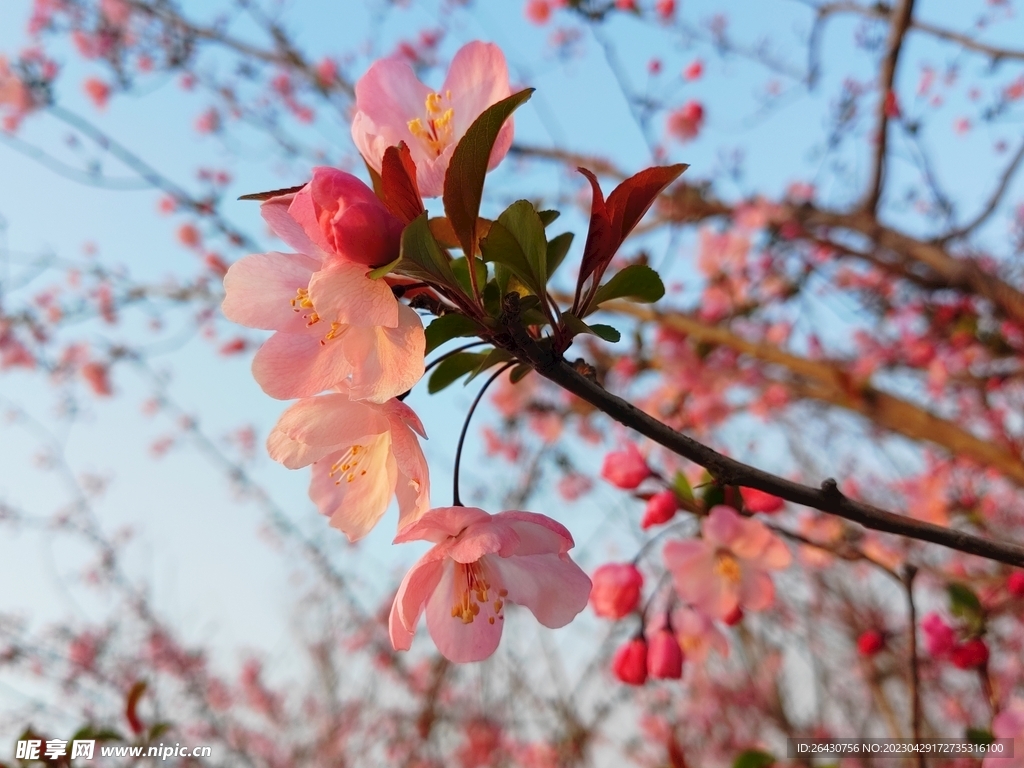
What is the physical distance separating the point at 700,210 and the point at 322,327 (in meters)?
3.97

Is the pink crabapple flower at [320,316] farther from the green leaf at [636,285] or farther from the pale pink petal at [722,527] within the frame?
the pale pink petal at [722,527]

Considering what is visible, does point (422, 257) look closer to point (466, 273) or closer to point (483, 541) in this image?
point (466, 273)

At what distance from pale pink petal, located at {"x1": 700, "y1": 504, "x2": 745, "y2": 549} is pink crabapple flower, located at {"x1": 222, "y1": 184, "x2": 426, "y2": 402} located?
765mm

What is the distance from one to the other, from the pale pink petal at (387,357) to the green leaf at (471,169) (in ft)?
0.33

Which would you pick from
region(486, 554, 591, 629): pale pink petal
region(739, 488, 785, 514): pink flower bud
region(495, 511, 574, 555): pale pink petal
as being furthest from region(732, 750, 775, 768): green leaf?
region(495, 511, 574, 555): pale pink petal

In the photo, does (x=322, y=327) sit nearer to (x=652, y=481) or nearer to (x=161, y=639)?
(x=652, y=481)

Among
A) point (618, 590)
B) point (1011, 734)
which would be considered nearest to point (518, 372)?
point (618, 590)

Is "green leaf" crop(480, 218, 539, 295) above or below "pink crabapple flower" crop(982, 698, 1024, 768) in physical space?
above

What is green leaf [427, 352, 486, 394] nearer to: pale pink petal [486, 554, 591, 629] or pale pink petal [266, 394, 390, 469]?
pale pink petal [266, 394, 390, 469]

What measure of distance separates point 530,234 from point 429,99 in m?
0.36

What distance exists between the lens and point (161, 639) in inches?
238

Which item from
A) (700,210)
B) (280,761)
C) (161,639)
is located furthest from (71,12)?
(280,761)

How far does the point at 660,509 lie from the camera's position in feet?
3.78

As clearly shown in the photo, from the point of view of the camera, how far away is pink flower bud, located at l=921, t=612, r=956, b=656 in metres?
1.33
